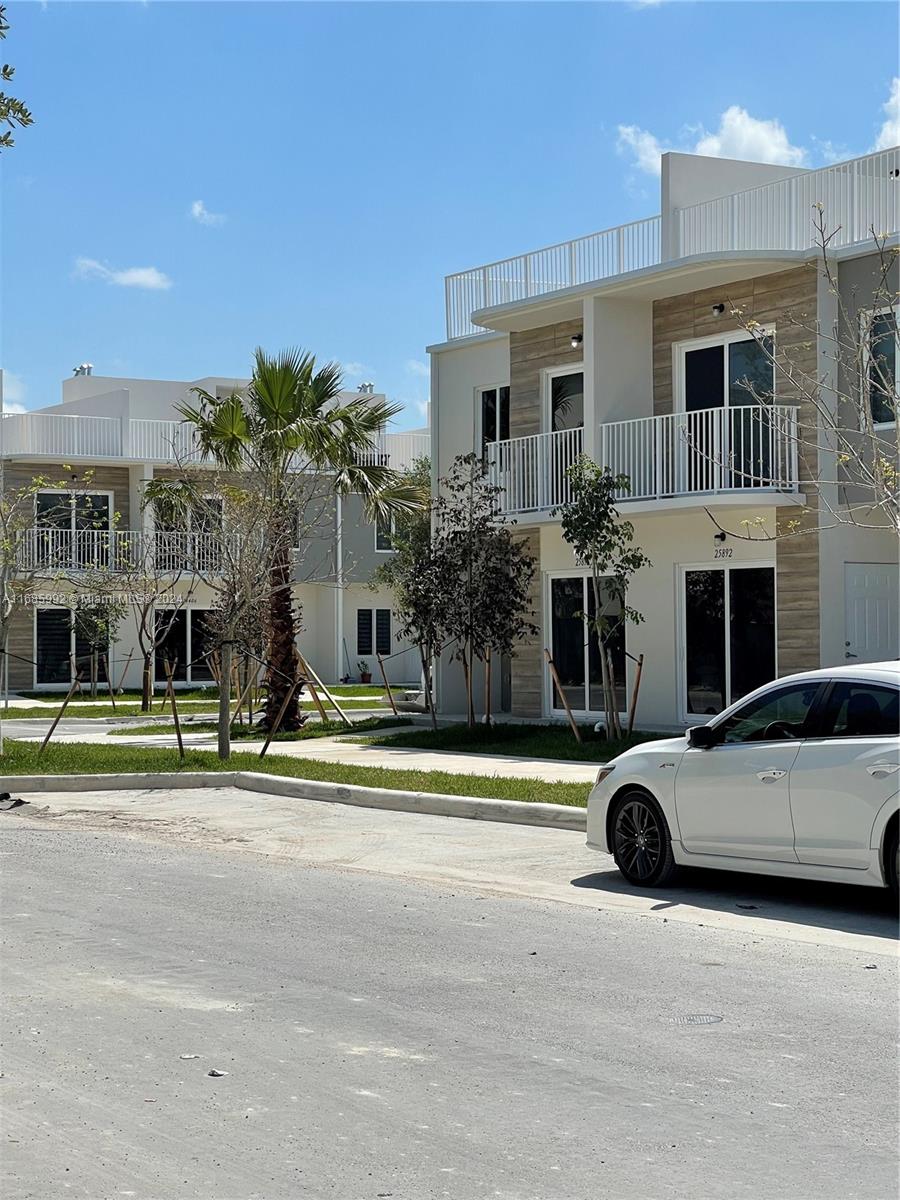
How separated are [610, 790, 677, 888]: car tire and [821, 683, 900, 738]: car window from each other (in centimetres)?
156

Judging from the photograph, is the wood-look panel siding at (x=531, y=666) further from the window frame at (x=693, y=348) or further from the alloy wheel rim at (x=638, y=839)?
the alloy wheel rim at (x=638, y=839)

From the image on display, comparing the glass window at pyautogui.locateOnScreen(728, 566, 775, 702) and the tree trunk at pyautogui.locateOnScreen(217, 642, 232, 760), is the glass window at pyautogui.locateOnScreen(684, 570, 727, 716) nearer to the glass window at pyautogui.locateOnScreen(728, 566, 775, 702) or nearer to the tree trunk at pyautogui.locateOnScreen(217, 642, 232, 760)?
the glass window at pyautogui.locateOnScreen(728, 566, 775, 702)

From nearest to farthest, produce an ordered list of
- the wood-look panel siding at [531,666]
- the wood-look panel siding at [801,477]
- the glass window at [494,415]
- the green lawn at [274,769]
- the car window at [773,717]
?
the car window at [773,717], the green lawn at [274,769], the wood-look panel siding at [801,477], the wood-look panel siding at [531,666], the glass window at [494,415]

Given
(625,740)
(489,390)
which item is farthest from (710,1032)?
(489,390)

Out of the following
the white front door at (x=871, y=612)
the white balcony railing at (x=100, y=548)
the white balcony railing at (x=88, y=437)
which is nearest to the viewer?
the white front door at (x=871, y=612)

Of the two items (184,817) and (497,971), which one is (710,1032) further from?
(184,817)

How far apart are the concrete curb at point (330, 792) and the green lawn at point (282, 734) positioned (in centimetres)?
592

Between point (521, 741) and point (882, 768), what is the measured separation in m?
13.0

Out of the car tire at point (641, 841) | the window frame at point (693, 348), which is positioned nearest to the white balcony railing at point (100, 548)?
the window frame at point (693, 348)

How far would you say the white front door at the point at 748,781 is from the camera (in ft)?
32.1

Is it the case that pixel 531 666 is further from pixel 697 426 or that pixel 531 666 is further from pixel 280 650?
pixel 697 426

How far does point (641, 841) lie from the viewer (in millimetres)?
10828

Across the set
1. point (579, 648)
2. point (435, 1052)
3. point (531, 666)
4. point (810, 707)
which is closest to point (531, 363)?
point (579, 648)

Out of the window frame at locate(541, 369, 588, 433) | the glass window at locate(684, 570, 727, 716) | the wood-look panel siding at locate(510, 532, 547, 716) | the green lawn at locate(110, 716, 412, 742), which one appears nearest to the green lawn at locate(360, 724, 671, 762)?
the green lawn at locate(110, 716, 412, 742)
